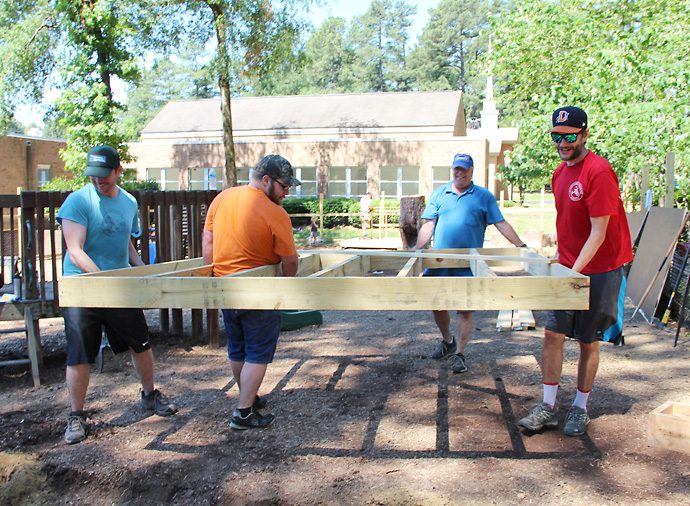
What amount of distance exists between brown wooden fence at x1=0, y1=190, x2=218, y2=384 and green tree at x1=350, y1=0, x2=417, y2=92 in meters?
74.4

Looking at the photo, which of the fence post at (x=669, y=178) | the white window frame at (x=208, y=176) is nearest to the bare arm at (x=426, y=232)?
the fence post at (x=669, y=178)

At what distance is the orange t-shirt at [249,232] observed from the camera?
3789mm

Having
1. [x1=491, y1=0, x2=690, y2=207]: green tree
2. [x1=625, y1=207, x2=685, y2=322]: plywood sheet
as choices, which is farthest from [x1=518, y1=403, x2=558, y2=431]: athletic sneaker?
[x1=491, y1=0, x2=690, y2=207]: green tree

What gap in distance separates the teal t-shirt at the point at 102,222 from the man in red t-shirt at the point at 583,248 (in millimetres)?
2915

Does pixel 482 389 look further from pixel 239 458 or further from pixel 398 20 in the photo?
pixel 398 20

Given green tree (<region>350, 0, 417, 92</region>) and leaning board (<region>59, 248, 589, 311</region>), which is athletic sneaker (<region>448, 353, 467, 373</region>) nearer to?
leaning board (<region>59, 248, 589, 311</region>)

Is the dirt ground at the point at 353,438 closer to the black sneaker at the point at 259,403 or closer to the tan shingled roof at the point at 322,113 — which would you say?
the black sneaker at the point at 259,403

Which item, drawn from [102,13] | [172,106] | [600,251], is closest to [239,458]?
[600,251]

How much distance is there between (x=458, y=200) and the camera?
208 inches

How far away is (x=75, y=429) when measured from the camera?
13.0ft

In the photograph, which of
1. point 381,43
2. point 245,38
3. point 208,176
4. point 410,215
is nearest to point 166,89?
point 381,43

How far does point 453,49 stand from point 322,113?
156 feet

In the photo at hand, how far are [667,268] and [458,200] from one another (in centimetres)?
386

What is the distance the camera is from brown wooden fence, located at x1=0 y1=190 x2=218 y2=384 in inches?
204
